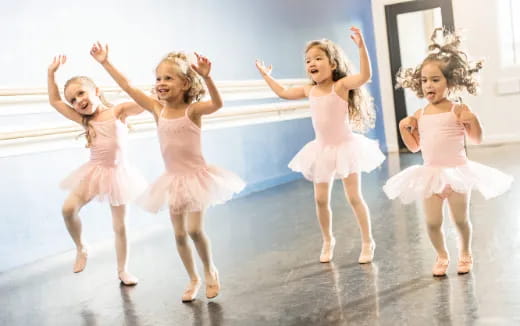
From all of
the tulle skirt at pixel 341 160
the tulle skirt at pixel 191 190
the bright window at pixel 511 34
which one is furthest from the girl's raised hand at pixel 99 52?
the bright window at pixel 511 34

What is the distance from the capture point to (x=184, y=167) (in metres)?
2.54

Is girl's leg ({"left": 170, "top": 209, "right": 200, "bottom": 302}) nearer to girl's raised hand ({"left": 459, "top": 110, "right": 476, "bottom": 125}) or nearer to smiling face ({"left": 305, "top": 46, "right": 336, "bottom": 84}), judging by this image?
smiling face ({"left": 305, "top": 46, "right": 336, "bottom": 84})

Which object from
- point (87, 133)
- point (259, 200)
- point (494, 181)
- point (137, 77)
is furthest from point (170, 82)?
point (259, 200)

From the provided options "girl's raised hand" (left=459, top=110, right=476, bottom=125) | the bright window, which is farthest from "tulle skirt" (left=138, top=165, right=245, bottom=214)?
the bright window

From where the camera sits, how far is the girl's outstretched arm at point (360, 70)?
2.65 metres

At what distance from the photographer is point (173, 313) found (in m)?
2.40

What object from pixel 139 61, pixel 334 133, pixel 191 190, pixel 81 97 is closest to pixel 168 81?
pixel 191 190

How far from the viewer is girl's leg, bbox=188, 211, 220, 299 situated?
2490 millimetres

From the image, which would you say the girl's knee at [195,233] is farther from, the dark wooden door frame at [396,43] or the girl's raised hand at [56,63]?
the dark wooden door frame at [396,43]

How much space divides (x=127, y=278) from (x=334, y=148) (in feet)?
3.53

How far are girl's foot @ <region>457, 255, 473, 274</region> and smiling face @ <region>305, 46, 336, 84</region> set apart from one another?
0.97 meters

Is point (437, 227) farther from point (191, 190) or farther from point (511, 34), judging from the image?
point (511, 34)

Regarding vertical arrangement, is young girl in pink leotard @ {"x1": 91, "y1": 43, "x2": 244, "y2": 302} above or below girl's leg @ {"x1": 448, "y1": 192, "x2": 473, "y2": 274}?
above

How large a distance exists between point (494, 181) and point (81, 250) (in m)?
1.75
